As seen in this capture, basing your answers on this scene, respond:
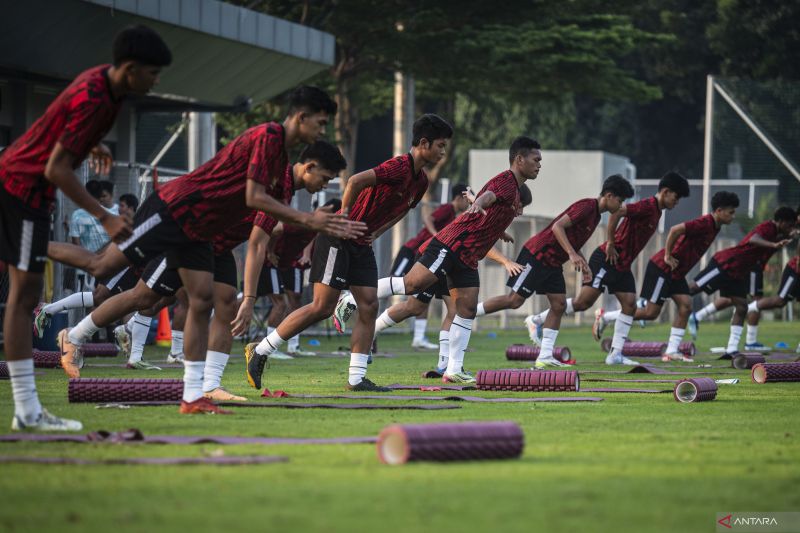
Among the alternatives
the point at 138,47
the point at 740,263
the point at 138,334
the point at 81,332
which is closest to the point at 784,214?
the point at 740,263

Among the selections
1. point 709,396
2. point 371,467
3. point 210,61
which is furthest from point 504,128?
point 371,467

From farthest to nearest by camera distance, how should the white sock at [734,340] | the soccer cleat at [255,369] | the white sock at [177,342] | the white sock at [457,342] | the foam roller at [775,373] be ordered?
1. the white sock at [734,340]
2. the white sock at [177,342]
3. the foam roller at [775,373]
4. the white sock at [457,342]
5. the soccer cleat at [255,369]

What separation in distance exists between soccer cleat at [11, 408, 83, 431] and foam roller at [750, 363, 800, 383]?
7694mm

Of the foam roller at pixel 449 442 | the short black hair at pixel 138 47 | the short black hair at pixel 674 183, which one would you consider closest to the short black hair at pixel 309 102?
the short black hair at pixel 138 47

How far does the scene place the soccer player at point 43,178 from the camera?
775 cm

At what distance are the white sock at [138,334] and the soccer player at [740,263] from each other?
8.73 metres

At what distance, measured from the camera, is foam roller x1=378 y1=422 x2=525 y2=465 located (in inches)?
252

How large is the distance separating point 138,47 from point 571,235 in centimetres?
904

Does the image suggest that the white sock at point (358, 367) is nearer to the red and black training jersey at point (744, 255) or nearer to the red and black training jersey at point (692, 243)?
the red and black training jersey at point (692, 243)

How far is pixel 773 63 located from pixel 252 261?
151 ft

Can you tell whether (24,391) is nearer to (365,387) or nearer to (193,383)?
(193,383)

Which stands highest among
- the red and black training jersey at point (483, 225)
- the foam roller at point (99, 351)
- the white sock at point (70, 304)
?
the red and black training jersey at point (483, 225)

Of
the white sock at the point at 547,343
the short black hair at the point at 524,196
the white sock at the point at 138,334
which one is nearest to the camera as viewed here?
the white sock at the point at 138,334

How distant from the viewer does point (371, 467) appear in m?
6.41
